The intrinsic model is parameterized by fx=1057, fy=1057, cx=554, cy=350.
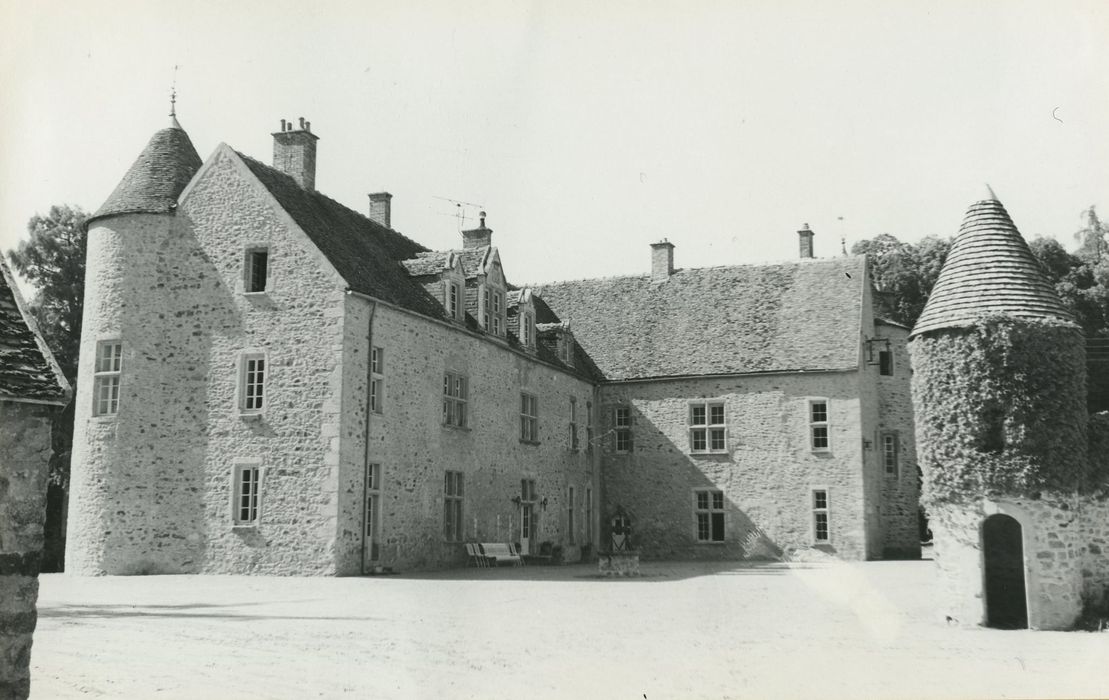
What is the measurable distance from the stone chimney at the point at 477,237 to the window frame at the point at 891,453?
1432cm

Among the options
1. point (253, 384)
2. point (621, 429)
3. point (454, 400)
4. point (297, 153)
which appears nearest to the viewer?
point (253, 384)

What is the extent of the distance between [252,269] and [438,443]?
6.00 m

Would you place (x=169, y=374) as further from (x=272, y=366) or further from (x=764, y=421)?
(x=764, y=421)

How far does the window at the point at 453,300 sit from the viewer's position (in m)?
26.3

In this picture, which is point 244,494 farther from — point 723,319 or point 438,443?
point 723,319

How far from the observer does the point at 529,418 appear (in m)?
30.6

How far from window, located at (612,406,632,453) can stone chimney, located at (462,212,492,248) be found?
7.29 m

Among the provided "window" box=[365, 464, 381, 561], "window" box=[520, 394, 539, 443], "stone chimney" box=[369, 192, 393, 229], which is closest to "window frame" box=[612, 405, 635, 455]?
"window" box=[520, 394, 539, 443]

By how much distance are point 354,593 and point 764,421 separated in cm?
1886

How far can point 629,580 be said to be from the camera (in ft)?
74.7

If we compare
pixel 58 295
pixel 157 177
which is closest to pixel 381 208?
pixel 157 177


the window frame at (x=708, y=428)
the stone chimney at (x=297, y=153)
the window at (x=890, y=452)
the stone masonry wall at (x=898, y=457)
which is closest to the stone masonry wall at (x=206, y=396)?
the stone chimney at (x=297, y=153)

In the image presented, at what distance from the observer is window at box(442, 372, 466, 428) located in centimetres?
2597

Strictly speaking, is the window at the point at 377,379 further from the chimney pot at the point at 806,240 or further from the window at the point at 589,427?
the chimney pot at the point at 806,240
